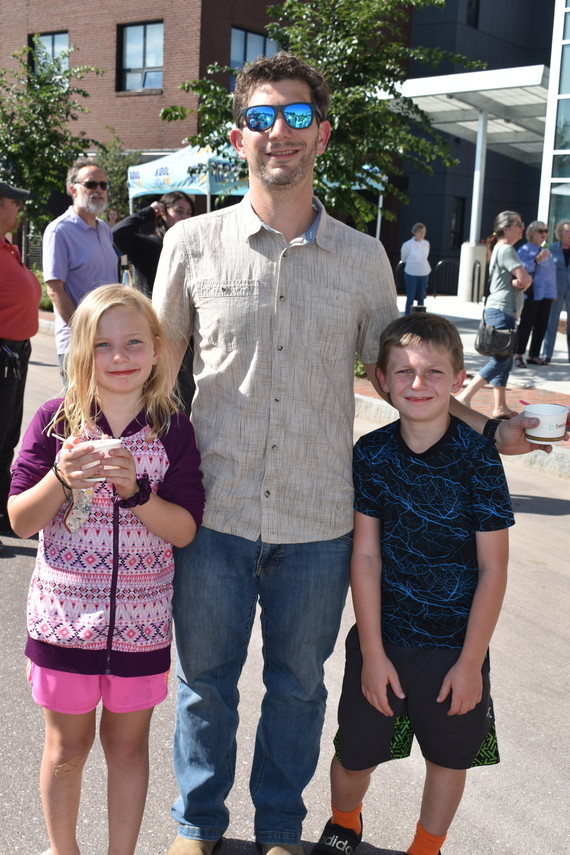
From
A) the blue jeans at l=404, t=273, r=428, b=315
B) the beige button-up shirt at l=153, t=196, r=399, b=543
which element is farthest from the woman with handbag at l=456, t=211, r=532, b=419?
the blue jeans at l=404, t=273, r=428, b=315

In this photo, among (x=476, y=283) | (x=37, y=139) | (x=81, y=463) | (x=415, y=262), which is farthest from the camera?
(x=476, y=283)

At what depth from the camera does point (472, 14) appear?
94.1ft

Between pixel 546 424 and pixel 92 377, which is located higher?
pixel 92 377

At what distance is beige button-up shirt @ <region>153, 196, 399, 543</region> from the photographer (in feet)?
8.22

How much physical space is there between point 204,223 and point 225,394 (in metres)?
0.52

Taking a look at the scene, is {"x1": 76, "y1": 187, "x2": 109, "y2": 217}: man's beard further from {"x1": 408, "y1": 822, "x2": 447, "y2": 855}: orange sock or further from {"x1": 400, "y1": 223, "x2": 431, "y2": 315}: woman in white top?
{"x1": 400, "y1": 223, "x2": 431, "y2": 315}: woman in white top

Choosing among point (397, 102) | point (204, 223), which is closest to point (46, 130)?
point (397, 102)

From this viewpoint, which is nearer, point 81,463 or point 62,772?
point 81,463

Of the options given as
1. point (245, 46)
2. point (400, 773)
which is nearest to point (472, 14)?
point (245, 46)

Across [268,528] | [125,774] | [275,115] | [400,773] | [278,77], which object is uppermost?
[278,77]

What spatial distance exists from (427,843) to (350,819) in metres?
0.24

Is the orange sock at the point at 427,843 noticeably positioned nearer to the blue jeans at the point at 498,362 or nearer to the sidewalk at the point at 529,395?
the sidewalk at the point at 529,395

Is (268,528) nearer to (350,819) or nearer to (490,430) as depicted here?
(490,430)

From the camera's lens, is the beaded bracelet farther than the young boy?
No
